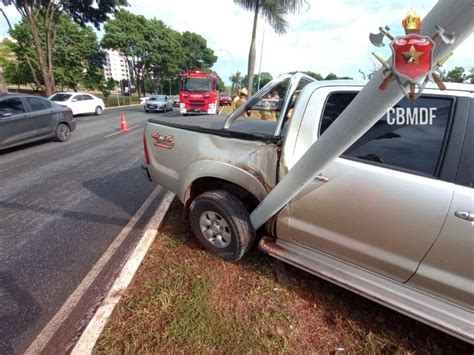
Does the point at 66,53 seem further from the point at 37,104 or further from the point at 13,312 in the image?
the point at 13,312

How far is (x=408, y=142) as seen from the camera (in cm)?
175

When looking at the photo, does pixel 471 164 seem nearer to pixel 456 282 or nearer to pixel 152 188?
pixel 456 282

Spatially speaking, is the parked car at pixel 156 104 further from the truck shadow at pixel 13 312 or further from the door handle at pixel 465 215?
the door handle at pixel 465 215

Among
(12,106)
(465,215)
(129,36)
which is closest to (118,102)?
(129,36)

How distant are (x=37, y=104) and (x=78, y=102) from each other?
8971mm

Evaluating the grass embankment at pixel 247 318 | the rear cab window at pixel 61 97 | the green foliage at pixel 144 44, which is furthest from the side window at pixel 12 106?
the green foliage at pixel 144 44

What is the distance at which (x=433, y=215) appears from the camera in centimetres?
159

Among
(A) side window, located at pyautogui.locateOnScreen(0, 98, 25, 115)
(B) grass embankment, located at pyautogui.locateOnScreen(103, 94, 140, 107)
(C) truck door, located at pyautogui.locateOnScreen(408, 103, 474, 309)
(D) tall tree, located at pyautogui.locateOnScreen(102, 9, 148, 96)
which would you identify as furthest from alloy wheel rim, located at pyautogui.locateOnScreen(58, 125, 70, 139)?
(D) tall tree, located at pyautogui.locateOnScreen(102, 9, 148, 96)

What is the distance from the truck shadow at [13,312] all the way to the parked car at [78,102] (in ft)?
48.1

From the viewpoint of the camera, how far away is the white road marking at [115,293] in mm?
1844

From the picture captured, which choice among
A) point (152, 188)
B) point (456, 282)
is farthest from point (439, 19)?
point (152, 188)

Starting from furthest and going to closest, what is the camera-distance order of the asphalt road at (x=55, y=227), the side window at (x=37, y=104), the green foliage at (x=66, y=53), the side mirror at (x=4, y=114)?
Result: the green foliage at (x=66, y=53) < the side window at (x=37, y=104) < the side mirror at (x=4, y=114) < the asphalt road at (x=55, y=227)

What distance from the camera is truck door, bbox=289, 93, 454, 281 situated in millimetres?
1640

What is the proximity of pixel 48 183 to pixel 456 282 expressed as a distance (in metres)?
5.78
